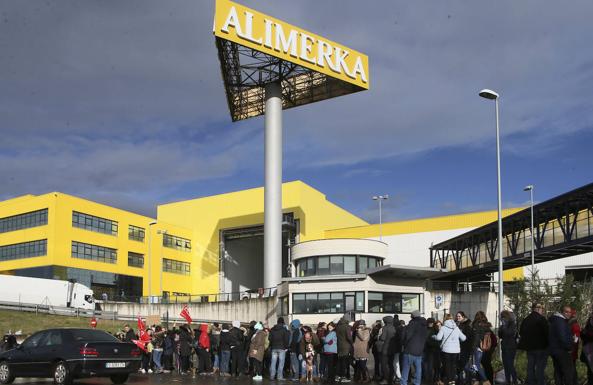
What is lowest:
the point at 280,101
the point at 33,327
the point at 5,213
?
the point at 33,327

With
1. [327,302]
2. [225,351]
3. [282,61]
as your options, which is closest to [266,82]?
[282,61]

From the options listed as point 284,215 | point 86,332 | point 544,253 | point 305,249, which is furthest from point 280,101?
point 86,332

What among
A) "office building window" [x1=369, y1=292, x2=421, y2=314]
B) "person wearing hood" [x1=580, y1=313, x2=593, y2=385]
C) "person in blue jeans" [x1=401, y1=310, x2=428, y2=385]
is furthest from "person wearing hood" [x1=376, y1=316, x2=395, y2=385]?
"office building window" [x1=369, y1=292, x2=421, y2=314]

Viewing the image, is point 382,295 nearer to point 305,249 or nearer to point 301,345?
point 305,249

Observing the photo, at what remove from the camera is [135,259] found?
74.2m

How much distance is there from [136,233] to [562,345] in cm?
6703

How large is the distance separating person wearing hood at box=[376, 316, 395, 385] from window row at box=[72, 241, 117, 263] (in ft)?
179

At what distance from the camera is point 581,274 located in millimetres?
66375

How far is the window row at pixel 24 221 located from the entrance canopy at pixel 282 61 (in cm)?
2198

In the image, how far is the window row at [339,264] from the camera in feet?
161

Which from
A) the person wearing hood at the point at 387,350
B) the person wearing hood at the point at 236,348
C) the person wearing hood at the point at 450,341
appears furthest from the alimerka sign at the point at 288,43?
the person wearing hood at the point at 450,341

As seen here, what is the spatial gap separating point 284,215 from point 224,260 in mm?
10410

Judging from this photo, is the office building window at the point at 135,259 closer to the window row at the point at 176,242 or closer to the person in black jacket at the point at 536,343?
the window row at the point at 176,242

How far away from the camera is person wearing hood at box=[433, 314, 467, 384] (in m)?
14.6
